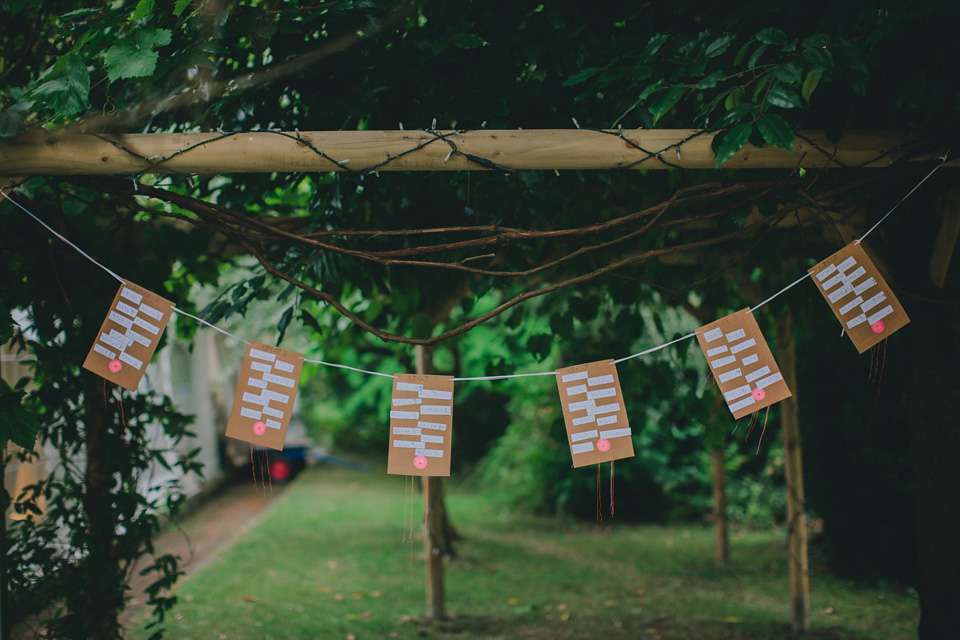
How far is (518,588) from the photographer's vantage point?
5801 millimetres

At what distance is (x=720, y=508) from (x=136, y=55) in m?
5.81

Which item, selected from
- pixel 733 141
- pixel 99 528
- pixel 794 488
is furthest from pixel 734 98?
pixel 794 488

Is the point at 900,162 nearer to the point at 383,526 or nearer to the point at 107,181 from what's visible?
the point at 107,181

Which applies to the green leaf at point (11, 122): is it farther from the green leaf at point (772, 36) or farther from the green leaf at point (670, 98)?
the green leaf at point (772, 36)

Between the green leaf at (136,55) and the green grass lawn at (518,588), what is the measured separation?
94.4 inches

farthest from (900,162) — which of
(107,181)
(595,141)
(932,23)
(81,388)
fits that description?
(81,388)

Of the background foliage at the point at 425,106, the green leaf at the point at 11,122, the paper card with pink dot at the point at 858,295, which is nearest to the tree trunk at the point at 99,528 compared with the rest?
the background foliage at the point at 425,106

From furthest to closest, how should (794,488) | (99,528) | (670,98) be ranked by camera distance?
(794,488) → (99,528) → (670,98)

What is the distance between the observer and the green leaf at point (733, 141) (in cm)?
196

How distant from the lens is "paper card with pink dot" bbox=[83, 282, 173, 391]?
2326mm

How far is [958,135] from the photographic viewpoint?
2.24 m

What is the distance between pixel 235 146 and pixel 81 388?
168 centimetres

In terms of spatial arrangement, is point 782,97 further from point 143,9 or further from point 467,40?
point 143,9

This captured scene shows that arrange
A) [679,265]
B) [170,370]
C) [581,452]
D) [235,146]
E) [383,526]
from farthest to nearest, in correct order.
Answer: [170,370] < [383,526] < [679,265] < [581,452] < [235,146]
